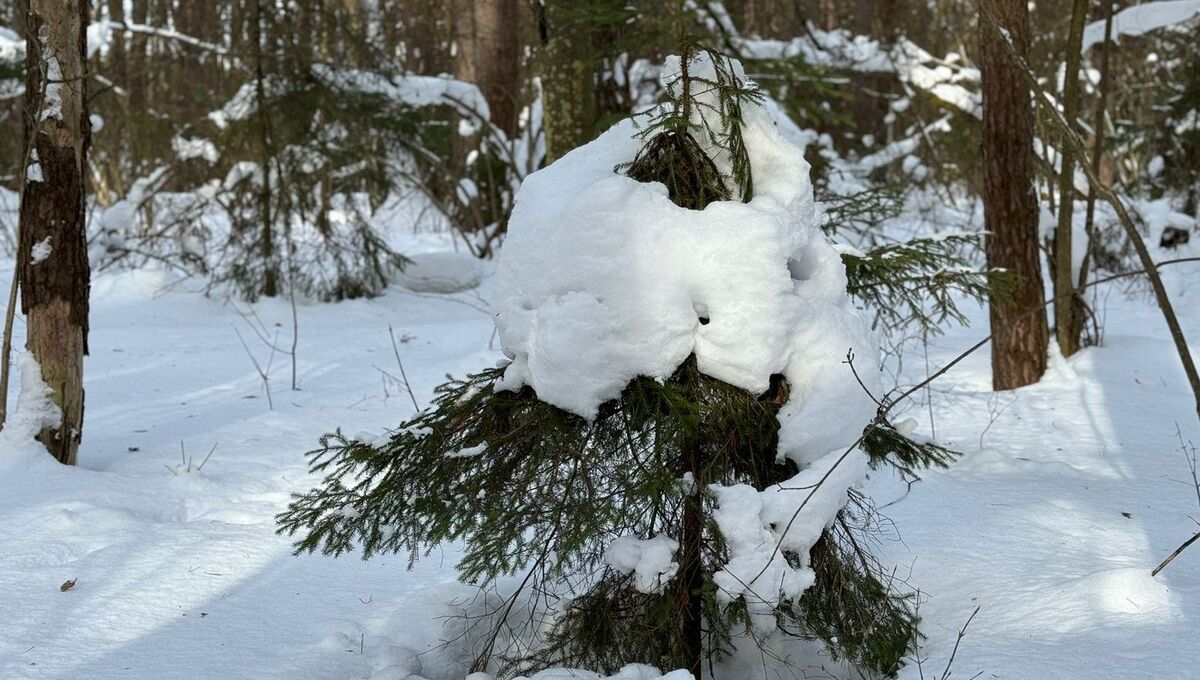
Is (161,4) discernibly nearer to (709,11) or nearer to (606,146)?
(709,11)

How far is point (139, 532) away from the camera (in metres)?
3.59

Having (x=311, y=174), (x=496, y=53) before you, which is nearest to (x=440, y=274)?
(x=311, y=174)

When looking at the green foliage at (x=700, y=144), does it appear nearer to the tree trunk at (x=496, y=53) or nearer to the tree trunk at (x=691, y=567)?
the tree trunk at (x=691, y=567)

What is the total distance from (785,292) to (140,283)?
26.3 feet

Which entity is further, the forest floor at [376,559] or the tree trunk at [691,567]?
the forest floor at [376,559]

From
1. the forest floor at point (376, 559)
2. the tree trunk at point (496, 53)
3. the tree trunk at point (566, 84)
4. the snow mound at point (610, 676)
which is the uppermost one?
the tree trunk at point (496, 53)

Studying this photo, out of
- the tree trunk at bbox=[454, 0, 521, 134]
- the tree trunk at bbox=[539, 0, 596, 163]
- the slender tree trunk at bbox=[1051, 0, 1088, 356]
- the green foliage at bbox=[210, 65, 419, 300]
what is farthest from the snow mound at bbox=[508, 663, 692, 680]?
the tree trunk at bbox=[454, 0, 521, 134]

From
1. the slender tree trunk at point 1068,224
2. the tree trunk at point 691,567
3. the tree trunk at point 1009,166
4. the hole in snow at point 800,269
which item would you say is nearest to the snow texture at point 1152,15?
the slender tree trunk at point 1068,224

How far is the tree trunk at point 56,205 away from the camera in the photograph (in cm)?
404

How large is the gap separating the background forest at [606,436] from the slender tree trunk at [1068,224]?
0.08 feet

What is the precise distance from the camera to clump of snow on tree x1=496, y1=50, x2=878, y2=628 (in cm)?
232

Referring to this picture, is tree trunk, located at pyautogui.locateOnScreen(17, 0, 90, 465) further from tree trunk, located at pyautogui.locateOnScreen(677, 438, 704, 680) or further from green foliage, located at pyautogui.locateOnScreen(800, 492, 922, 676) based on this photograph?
green foliage, located at pyautogui.locateOnScreen(800, 492, 922, 676)

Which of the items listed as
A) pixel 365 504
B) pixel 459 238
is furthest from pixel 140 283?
pixel 365 504

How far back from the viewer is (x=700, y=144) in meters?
2.53
